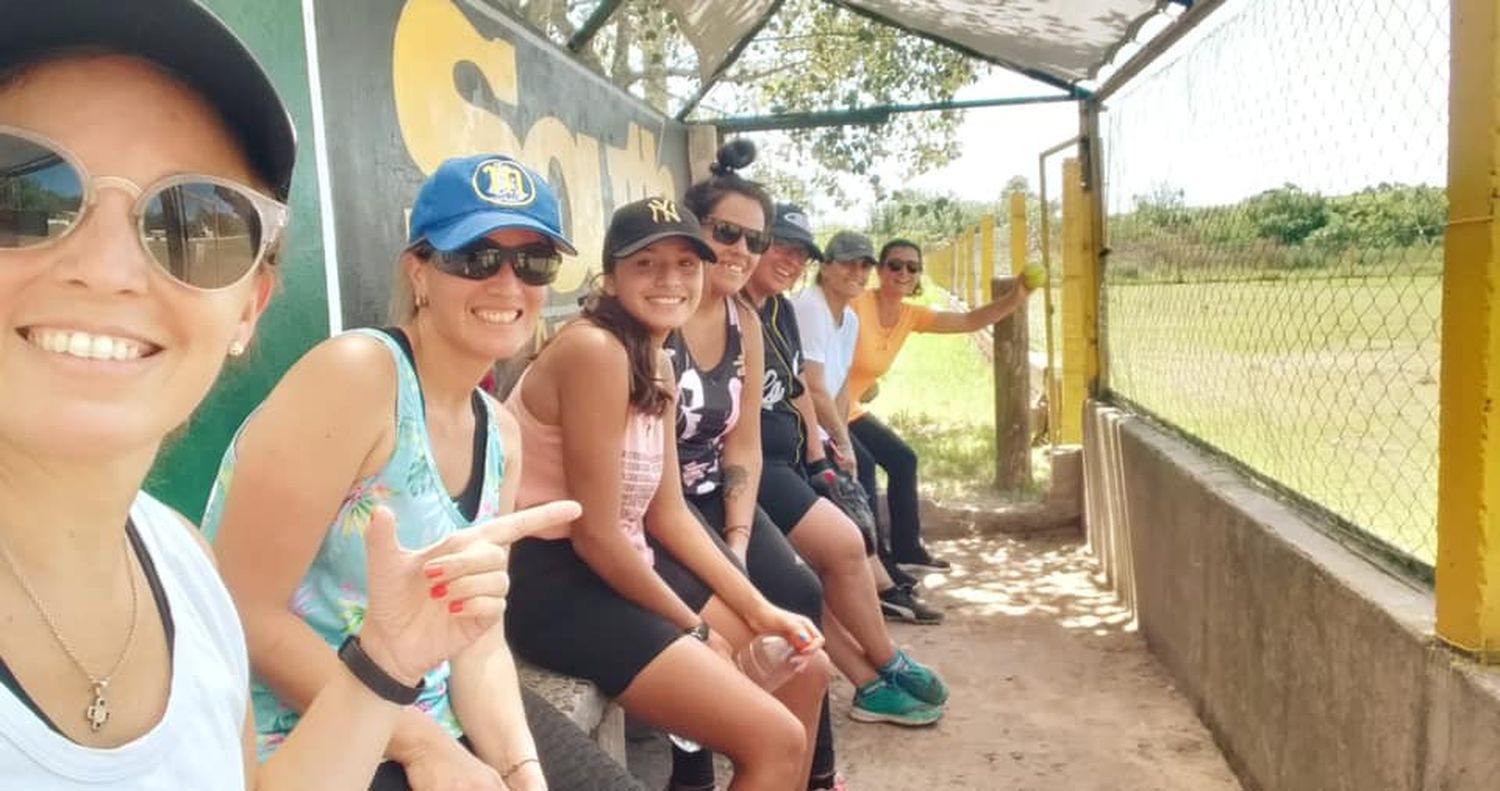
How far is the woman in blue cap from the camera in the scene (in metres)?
1.61

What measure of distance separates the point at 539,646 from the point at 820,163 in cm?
1394

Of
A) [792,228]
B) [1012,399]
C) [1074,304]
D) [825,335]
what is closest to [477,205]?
[792,228]

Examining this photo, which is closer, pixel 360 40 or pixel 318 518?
pixel 318 518

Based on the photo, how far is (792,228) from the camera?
13.6 feet

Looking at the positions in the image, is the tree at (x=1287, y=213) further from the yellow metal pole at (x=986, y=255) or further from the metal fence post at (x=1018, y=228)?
the yellow metal pole at (x=986, y=255)

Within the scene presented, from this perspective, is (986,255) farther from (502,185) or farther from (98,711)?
(98,711)

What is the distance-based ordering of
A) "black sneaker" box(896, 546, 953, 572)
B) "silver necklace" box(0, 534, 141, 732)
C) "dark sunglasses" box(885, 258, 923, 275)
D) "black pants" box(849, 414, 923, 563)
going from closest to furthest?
"silver necklace" box(0, 534, 141, 732) → "dark sunglasses" box(885, 258, 923, 275) → "black pants" box(849, 414, 923, 563) → "black sneaker" box(896, 546, 953, 572)

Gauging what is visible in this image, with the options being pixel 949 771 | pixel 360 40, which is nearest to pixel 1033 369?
pixel 949 771

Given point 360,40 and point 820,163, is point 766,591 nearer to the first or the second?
point 360,40

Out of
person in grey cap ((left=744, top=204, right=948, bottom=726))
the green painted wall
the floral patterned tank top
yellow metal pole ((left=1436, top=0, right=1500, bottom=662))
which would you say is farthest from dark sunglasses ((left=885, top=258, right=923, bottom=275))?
the floral patterned tank top

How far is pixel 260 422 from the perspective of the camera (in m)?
1.62

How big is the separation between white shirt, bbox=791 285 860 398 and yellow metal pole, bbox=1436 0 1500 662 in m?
2.77

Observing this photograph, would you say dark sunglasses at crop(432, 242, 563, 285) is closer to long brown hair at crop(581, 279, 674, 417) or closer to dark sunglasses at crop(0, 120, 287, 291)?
long brown hair at crop(581, 279, 674, 417)

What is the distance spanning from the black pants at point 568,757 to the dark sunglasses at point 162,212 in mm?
1173
